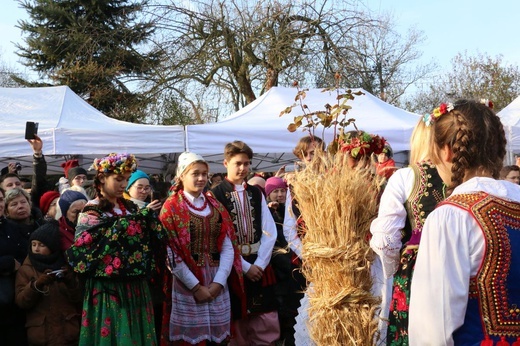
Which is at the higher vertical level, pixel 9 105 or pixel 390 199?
pixel 9 105

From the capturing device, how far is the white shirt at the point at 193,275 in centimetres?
436

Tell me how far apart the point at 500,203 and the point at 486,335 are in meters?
0.37

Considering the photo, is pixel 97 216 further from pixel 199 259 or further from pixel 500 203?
pixel 500 203

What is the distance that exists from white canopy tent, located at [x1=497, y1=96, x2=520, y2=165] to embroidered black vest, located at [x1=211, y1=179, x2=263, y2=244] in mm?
4023

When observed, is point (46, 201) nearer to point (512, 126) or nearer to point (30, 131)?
point (30, 131)

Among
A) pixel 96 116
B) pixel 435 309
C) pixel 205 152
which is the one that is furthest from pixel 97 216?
pixel 96 116

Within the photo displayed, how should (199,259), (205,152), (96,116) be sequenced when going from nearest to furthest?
(199,259)
(205,152)
(96,116)

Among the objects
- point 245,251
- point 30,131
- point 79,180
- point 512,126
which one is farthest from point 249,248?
point 512,126

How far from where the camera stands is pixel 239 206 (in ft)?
16.3

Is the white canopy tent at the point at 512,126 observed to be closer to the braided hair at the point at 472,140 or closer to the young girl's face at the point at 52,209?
the young girl's face at the point at 52,209

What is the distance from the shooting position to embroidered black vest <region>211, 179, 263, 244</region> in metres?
4.95

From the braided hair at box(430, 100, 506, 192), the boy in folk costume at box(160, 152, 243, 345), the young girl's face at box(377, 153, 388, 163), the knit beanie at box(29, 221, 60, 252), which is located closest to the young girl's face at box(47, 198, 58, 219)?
the knit beanie at box(29, 221, 60, 252)

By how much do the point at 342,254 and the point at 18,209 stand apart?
279cm

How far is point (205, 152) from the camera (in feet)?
23.7
